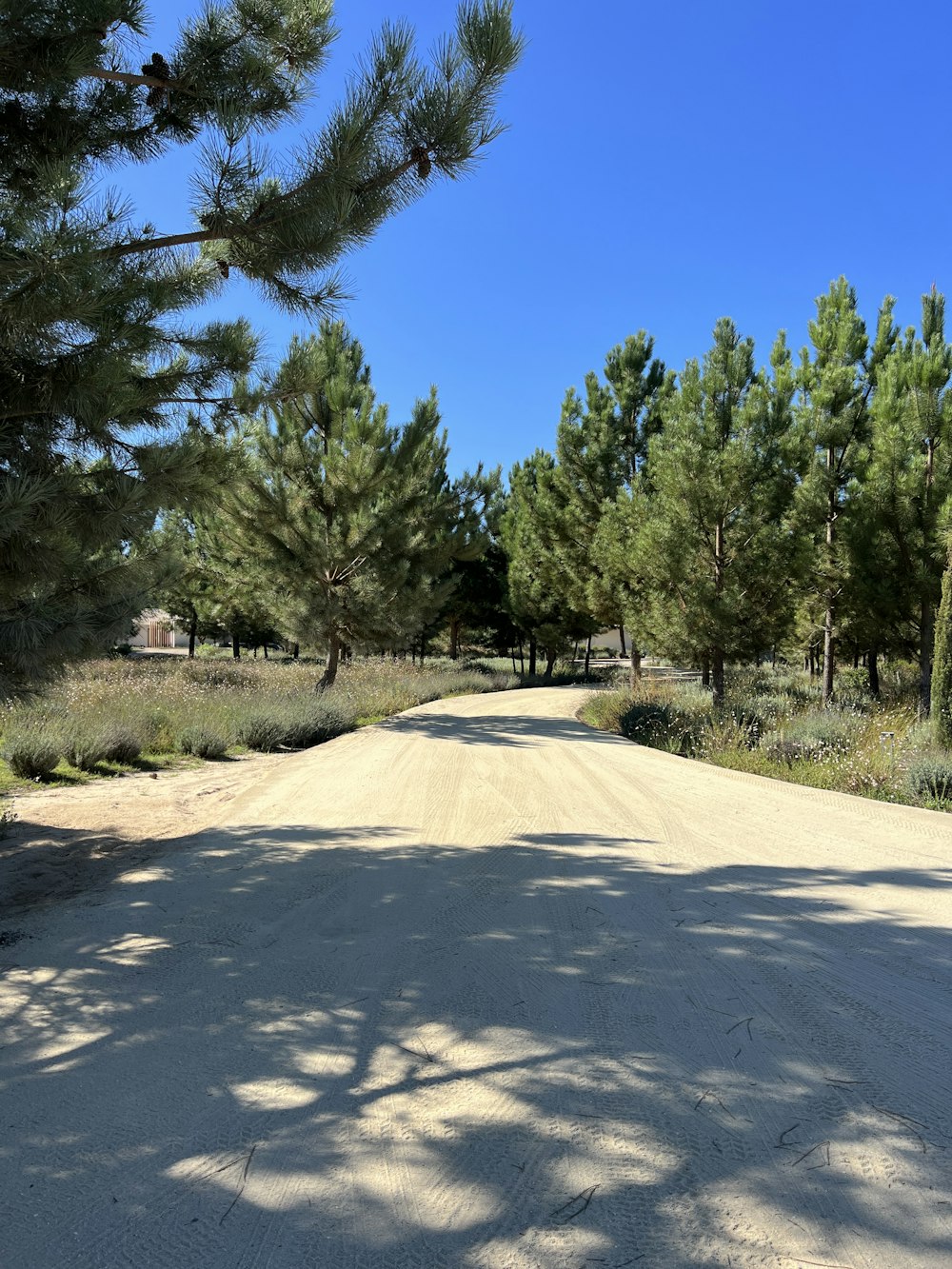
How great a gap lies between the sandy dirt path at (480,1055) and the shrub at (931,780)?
1.76 metres

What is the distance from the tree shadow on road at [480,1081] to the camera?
1955 mm

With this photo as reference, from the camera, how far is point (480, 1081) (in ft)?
8.59

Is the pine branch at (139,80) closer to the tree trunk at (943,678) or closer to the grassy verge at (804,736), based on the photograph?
the grassy verge at (804,736)

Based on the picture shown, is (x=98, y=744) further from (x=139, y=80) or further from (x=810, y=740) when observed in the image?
(x=810, y=740)

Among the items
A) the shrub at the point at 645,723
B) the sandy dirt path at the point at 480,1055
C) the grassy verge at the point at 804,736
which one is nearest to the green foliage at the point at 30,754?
the sandy dirt path at the point at 480,1055

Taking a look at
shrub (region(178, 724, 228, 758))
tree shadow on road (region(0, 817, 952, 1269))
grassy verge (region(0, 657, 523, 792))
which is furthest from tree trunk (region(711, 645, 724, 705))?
tree shadow on road (region(0, 817, 952, 1269))

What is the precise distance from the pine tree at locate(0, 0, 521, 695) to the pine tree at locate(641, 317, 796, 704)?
10.2 m

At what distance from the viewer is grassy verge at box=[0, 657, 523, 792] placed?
8.66m

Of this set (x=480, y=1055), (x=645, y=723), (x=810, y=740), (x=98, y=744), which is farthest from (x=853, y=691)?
(x=480, y=1055)

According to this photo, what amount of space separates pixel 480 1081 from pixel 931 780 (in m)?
6.77

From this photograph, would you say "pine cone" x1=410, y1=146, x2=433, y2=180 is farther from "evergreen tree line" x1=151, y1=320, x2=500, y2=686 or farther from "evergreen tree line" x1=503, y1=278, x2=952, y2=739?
"evergreen tree line" x1=151, y1=320, x2=500, y2=686

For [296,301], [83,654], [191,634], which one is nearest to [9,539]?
[83,654]

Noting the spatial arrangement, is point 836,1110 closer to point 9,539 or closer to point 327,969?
point 327,969

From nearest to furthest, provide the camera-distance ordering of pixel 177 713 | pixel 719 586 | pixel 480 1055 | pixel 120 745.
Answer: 1. pixel 480 1055
2. pixel 120 745
3. pixel 177 713
4. pixel 719 586
